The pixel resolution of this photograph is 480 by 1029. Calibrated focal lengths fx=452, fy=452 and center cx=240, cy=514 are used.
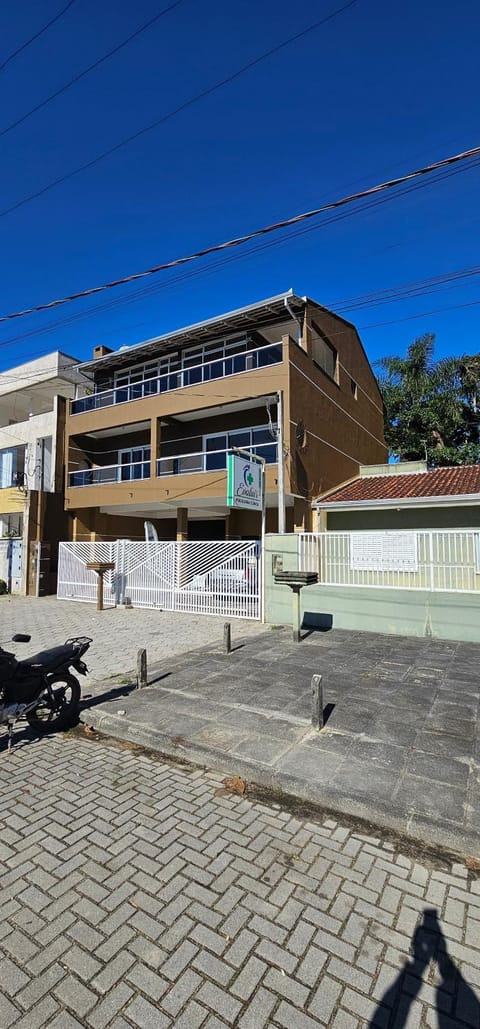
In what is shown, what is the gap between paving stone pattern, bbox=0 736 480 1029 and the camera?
1833mm

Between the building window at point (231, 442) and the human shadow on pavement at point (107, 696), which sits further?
the building window at point (231, 442)

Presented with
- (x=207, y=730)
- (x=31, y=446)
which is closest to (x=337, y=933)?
(x=207, y=730)

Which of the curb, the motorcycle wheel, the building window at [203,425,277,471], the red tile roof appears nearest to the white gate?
the building window at [203,425,277,471]

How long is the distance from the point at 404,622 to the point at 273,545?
3.22 metres

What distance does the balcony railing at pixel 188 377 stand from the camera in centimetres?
1529

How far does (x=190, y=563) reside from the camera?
12547 mm

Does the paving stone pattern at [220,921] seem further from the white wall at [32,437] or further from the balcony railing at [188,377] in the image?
the white wall at [32,437]

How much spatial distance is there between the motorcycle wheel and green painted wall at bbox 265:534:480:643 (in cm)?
600

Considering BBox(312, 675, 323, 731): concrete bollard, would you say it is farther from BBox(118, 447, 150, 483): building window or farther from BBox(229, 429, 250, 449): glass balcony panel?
BBox(118, 447, 150, 483): building window

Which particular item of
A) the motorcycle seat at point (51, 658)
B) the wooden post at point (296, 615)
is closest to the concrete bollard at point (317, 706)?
the motorcycle seat at point (51, 658)

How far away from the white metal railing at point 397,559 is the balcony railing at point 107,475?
35.1ft

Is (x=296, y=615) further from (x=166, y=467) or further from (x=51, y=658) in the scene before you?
(x=166, y=467)

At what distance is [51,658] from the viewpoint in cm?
475

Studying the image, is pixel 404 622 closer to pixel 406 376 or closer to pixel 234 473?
pixel 234 473
